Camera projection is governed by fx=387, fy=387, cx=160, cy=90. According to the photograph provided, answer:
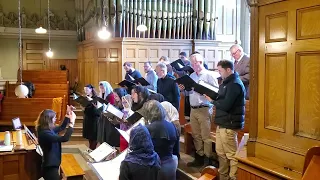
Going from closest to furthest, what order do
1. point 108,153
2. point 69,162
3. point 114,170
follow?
point 114,170 → point 108,153 → point 69,162

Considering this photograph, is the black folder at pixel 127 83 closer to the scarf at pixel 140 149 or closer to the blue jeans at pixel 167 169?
the blue jeans at pixel 167 169

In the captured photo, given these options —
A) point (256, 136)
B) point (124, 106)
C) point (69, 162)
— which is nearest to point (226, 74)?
point (256, 136)

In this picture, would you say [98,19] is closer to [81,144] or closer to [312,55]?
[81,144]

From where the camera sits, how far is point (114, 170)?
12.3 feet

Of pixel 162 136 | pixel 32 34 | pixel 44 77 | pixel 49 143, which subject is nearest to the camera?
pixel 162 136

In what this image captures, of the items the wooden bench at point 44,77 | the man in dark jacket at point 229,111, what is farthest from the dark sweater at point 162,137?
the wooden bench at point 44,77

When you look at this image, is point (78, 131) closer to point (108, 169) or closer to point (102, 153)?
point (102, 153)

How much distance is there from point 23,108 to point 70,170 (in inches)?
113

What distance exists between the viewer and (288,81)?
2.52 metres

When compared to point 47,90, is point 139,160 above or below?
below

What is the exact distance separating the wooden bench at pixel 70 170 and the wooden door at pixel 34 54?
7224 millimetres

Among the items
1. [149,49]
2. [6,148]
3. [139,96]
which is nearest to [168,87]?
[139,96]

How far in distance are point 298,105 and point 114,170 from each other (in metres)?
1.96

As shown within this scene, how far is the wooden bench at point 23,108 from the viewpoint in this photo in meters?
8.12
